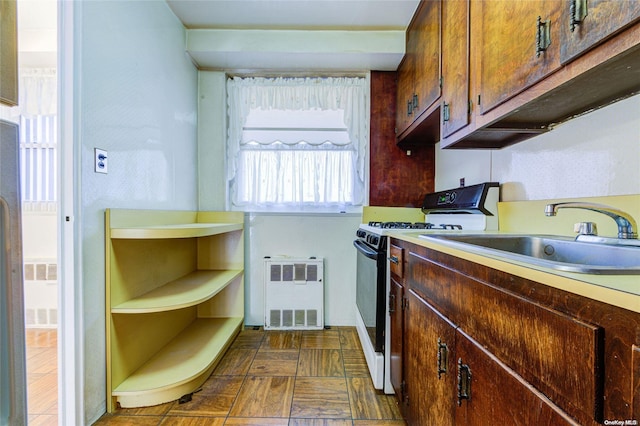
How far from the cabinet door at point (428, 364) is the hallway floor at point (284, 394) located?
14.3 inches

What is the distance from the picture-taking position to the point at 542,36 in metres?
0.89

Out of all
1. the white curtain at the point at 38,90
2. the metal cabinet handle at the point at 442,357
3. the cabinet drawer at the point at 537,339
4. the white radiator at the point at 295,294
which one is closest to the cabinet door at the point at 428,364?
the metal cabinet handle at the point at 442,357

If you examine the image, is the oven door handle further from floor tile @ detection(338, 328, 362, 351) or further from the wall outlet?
the wall outlet

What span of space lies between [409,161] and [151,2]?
2202mm

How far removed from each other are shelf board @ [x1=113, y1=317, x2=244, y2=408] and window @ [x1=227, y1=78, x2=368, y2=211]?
3.72 ft

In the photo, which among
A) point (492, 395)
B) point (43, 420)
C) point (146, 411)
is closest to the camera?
point (492, 395)

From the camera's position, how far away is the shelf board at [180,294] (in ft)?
4.82

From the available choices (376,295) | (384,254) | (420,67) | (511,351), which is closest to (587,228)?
(511,351)

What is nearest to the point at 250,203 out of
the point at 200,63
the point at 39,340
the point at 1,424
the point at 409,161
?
the point at 200,63

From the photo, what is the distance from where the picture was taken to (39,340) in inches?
80.4

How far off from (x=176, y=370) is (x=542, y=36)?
2221 mm

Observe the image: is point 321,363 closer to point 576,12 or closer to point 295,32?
point 576,12

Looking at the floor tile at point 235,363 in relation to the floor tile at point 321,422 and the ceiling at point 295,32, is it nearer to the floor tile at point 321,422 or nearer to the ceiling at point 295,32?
the floor tile at point 321,422

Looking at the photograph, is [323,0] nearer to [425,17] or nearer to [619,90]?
[425,17]
